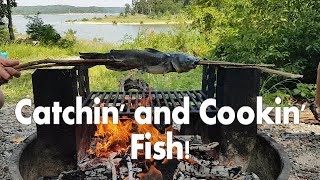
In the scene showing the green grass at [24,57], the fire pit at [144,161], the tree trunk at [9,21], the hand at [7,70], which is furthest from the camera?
the tree trunk at [9,21]

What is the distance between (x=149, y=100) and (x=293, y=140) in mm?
2203

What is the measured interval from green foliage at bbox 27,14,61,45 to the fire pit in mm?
14967

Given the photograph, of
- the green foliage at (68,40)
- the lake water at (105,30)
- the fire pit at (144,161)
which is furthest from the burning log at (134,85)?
the green foliage at (68,40)

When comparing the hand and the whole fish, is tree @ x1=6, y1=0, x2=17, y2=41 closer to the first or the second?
the hand

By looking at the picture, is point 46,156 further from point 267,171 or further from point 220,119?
point 267,171

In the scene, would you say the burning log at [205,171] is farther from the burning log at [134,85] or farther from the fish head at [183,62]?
the burning log at [134,85]

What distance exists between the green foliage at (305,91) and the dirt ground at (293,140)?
2.61 ft

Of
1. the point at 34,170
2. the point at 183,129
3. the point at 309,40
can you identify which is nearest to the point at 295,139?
the point at 183,129

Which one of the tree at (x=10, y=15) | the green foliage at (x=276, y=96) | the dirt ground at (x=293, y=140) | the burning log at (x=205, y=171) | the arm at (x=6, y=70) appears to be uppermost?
the tree at (x=10, y=15)

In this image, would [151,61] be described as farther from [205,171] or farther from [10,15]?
[10,15]

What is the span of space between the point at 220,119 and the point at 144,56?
711 mm

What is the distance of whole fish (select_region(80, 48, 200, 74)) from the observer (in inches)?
93.7

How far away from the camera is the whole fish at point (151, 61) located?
238 centimetres

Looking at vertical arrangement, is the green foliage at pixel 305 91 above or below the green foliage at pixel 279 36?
below
